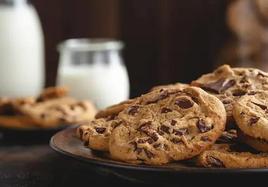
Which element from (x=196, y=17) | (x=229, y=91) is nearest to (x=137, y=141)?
(x=229, y=91)

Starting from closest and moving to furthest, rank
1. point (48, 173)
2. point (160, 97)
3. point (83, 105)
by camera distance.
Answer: point (160, 97) < point (48, 173) < point (83, 105)

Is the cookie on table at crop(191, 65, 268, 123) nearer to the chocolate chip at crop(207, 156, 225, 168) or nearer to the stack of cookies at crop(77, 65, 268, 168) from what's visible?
the stack of cookies at crop(77, 65, 268, 168)

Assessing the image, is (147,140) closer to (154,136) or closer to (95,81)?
(154,136)

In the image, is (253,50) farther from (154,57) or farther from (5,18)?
(5,18)

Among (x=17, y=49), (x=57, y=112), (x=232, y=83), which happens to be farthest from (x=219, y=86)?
(x=17, y=49)

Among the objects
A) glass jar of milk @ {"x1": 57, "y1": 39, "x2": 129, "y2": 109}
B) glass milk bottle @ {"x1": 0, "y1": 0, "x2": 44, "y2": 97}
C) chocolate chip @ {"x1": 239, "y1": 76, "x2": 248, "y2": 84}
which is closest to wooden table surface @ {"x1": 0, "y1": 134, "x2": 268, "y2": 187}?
chocolate chip @ {"x1": 239, "y1": 76, "x2": 248, "y2": 84}

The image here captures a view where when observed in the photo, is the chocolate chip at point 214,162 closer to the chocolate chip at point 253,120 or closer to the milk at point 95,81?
the chocolate chip at point 253,120
